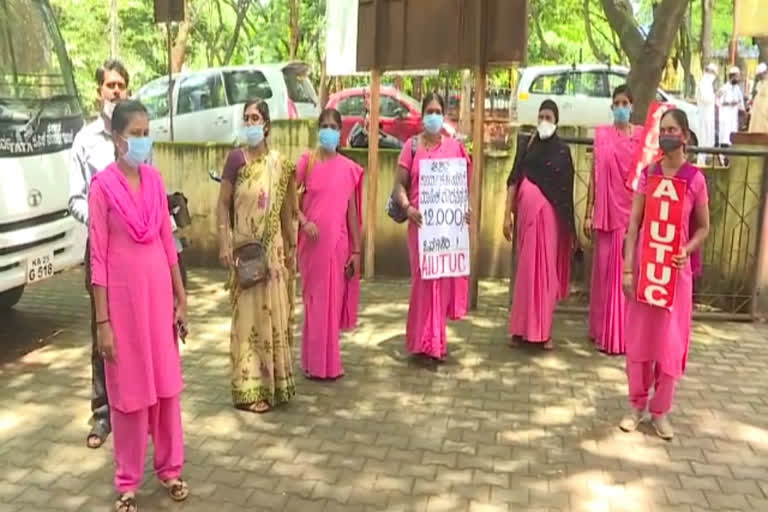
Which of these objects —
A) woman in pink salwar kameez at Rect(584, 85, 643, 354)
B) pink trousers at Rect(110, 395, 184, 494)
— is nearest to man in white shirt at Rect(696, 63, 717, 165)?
woman in pink salwar kameez at Rect(584, 85, 643, 354)

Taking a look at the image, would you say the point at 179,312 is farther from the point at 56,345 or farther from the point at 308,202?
the point at 56,345

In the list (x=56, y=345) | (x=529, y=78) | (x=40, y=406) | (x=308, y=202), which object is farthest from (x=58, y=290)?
(x=529, y=78)

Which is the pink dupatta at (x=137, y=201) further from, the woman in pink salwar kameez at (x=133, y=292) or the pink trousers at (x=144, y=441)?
the pink trousers at (x=144, y=441)

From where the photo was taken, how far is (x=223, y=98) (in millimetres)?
13281

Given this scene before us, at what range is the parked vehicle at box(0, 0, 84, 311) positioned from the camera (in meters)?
5.64

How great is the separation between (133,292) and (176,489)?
987 mm

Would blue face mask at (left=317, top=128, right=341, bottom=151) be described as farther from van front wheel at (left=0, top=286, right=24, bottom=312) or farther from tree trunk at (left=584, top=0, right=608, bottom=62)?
tree trunk at (left=584, top=0, right=608, bottom=62)

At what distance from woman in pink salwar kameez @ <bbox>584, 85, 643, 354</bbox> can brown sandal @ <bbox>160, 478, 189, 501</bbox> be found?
140 inches

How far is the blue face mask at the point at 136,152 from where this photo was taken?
11.6 ft

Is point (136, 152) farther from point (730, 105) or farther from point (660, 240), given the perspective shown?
point (730, 105)

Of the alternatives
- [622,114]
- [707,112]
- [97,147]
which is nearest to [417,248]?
[622,114]

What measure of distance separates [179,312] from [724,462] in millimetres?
2903

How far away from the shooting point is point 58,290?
26.1 feet

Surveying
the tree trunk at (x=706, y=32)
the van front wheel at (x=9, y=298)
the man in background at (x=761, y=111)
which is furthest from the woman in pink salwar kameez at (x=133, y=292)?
the tree trunk at (x=706, y=32)
